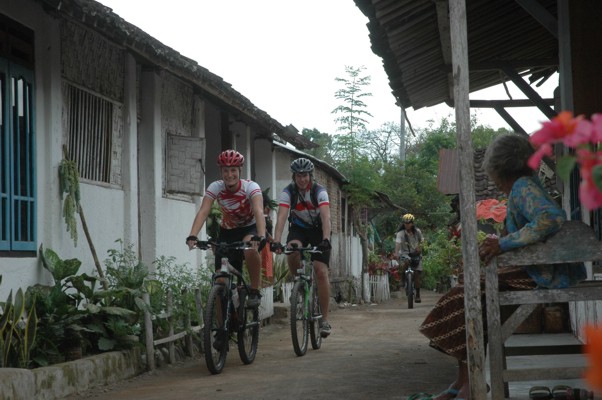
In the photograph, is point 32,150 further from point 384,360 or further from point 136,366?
point 384,360

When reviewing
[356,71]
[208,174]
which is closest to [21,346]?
[208,174]

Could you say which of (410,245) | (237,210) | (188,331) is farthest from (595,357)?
(410,245)

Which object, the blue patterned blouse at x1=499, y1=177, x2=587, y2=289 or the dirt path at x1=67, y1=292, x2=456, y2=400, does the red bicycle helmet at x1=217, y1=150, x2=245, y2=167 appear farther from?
the blue patterned blouse at x1=499, y1=177, x2=587, y2=289

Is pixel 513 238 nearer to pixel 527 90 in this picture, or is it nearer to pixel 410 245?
pixel 527 90

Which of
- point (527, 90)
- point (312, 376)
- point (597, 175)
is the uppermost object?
point (527, 90)

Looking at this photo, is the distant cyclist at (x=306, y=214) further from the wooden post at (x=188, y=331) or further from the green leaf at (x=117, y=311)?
the green leaf at (x=117, y=311)

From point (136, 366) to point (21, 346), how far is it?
1722 millimetres

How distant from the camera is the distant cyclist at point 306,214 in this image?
9188 millimetres

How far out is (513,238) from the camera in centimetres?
484

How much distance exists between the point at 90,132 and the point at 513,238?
6.02 metres

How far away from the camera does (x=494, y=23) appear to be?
924 centimetres

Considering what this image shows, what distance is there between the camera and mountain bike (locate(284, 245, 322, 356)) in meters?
9.04

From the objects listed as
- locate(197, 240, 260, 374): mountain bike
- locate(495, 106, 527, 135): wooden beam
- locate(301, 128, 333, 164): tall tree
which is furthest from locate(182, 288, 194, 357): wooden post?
locate(301, 128, 333, 164): tall tree

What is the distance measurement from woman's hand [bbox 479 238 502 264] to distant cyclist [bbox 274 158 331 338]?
4278 mm
